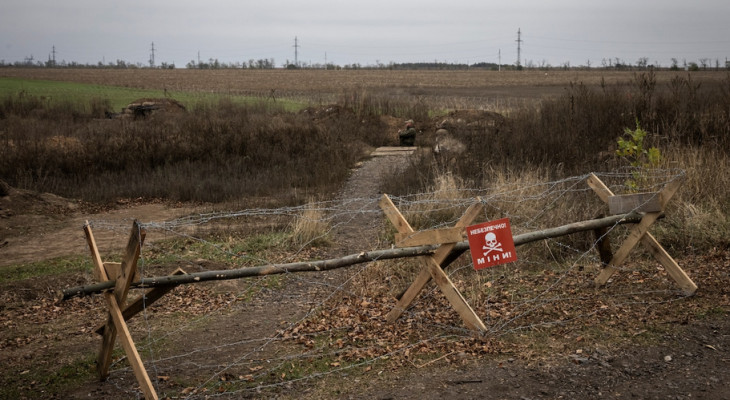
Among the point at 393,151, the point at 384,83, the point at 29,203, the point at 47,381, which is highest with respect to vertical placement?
the point at 384,83

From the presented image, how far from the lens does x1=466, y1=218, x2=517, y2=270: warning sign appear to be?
6.35 metres

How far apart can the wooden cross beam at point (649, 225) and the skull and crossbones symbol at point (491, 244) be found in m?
1.75

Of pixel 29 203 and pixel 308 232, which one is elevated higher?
pixel 29 203

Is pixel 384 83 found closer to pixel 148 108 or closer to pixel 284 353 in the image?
pixel 148 108

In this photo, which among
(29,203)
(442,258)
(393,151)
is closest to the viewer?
(442,258)

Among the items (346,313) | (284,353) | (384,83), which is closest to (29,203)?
(346,313)

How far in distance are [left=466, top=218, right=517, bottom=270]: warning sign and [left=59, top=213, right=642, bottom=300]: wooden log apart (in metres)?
0.25

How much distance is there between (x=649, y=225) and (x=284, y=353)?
408 cm

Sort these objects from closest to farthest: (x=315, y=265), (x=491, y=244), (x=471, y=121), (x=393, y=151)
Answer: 1. (x=315, y=265)
2. (x=491, y=244)
3. (x=471, y=121)
4. (x=393, y=151)

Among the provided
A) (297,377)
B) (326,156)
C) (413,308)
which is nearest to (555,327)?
(413,308)

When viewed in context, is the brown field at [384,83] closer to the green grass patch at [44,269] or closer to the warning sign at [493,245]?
the green grass patch at [44,269]

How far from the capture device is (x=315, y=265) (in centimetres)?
622

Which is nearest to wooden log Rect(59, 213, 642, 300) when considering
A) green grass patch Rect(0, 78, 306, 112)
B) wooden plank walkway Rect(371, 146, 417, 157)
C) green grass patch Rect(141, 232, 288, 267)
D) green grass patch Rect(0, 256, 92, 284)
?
green grass patch Rect(0, 256, 92, 284)

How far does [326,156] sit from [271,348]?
1370cm
